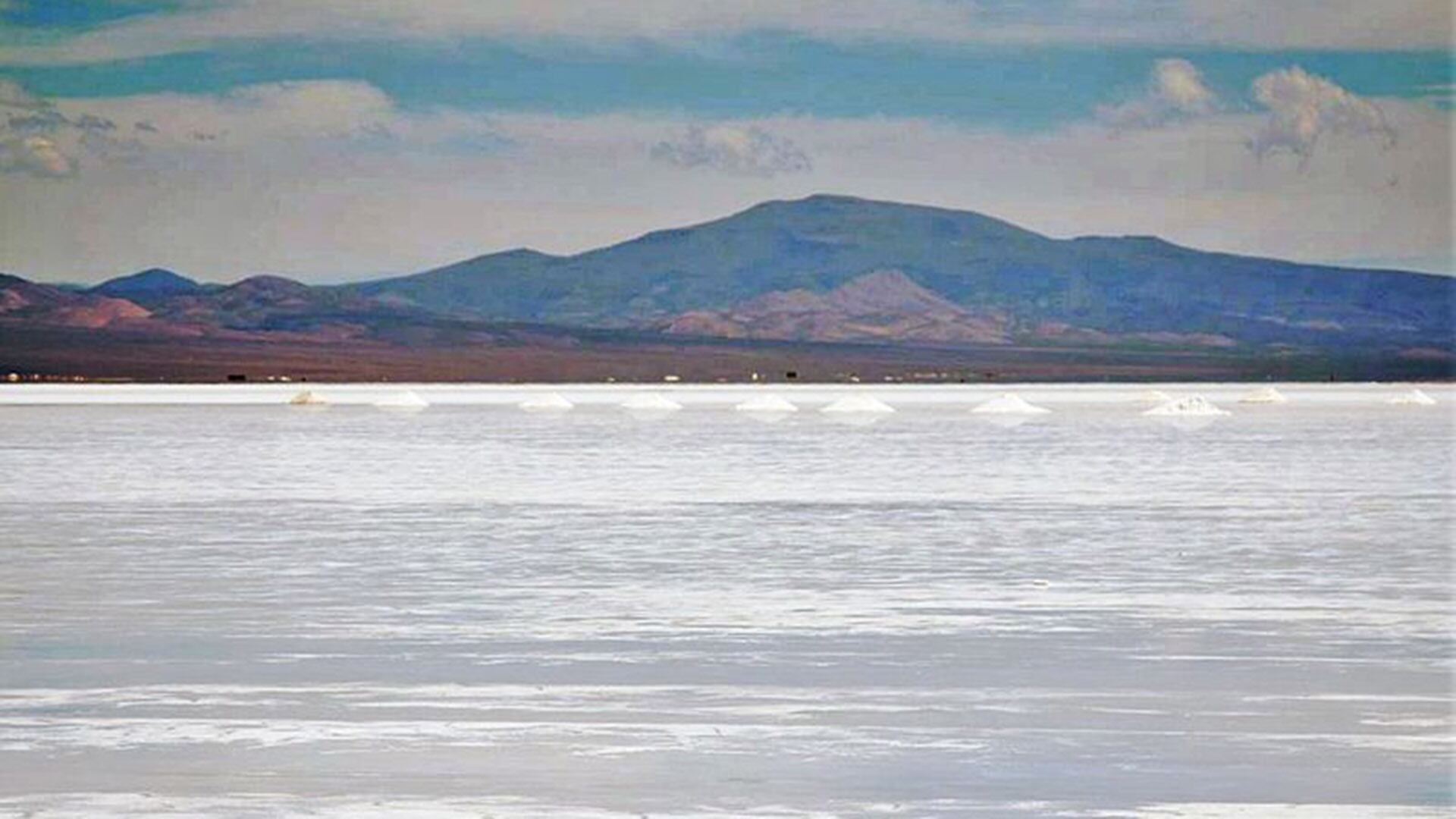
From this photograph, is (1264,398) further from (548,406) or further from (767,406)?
(548,406)

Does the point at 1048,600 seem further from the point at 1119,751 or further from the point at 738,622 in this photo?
the point at 1119,751

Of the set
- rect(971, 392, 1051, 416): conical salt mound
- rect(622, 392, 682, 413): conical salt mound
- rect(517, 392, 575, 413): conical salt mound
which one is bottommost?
rect(517, 392, 575, 413): conical salt mound

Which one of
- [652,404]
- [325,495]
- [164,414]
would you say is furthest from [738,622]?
[652,404]

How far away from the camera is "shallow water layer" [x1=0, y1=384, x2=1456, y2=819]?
27.2ft

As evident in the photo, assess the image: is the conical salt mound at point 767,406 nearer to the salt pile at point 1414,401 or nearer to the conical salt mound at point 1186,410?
the conical salt mound at point 1186,410

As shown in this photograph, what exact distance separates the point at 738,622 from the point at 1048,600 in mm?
2360

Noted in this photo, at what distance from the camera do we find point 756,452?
39.3 m

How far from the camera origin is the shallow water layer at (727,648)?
27.2 feet

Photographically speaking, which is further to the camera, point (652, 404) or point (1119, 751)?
point (652, 404)

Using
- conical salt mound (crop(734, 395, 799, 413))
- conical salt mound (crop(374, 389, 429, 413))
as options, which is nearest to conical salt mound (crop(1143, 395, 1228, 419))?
conical salt mound (crop(734, 395, 799, 413))

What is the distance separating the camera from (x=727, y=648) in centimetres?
Result: 1217

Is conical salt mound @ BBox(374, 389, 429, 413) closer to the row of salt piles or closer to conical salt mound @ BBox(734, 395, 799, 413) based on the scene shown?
the row of salt piles

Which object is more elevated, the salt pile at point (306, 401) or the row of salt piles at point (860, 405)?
the row of salt piles at point (860, 405)

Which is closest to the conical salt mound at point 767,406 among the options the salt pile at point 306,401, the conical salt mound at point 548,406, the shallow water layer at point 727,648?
the conical salt mound at point 548,406
